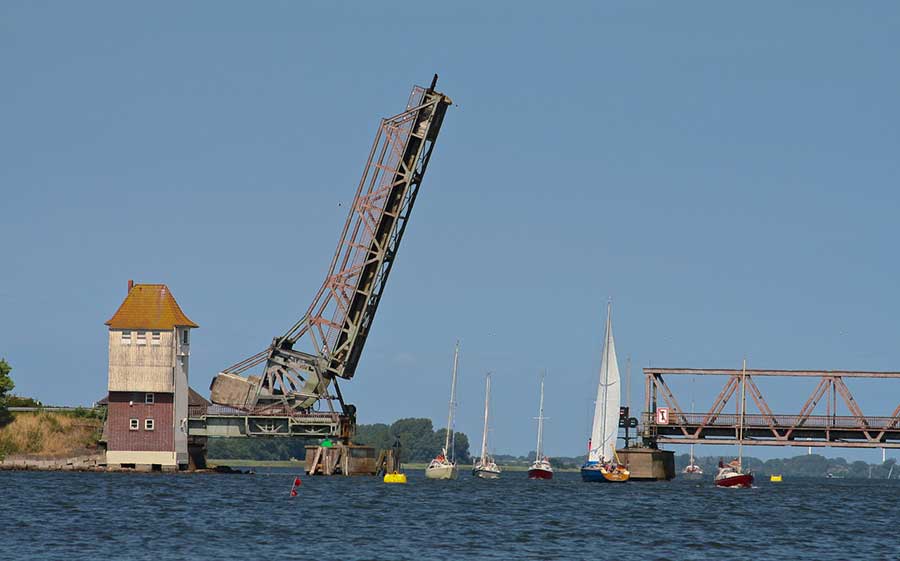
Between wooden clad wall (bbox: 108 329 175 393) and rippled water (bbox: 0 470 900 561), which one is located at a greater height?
wooden clad wall (bbox: 108 329 175 393)

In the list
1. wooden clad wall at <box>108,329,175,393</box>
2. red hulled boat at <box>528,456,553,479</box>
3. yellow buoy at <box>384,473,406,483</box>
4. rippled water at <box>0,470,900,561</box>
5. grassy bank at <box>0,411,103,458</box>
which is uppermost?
wooden clad wall at <box>108,329,175,393</box>

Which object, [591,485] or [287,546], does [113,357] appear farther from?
[287,546]

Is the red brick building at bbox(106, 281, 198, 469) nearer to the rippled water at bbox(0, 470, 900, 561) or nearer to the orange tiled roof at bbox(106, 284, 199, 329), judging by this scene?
the orange tiled roof at bbox(106, 284, 199, 329)

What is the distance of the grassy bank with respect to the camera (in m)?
77.9

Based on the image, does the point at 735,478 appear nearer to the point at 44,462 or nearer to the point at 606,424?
the point at 606,424

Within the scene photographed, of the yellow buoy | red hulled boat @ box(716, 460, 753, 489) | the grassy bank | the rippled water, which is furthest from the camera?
red hulled boat @ box(716, 460, 753, 489)

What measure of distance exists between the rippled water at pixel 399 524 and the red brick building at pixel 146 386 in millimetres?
3622

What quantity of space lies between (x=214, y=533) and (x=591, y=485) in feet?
145

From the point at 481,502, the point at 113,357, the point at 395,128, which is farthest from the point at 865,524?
the point at 113,357

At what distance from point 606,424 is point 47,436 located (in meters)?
31.1

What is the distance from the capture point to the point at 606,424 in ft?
288

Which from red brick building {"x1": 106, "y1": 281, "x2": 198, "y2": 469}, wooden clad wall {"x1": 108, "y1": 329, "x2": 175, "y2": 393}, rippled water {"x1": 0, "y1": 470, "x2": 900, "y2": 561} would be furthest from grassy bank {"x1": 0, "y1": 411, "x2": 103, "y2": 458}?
rippled water {"x1": 0, "y1": 470, "x2": 900, "y2": 561}

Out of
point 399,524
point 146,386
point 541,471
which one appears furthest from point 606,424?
point 399,524

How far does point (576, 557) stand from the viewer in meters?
38.2
